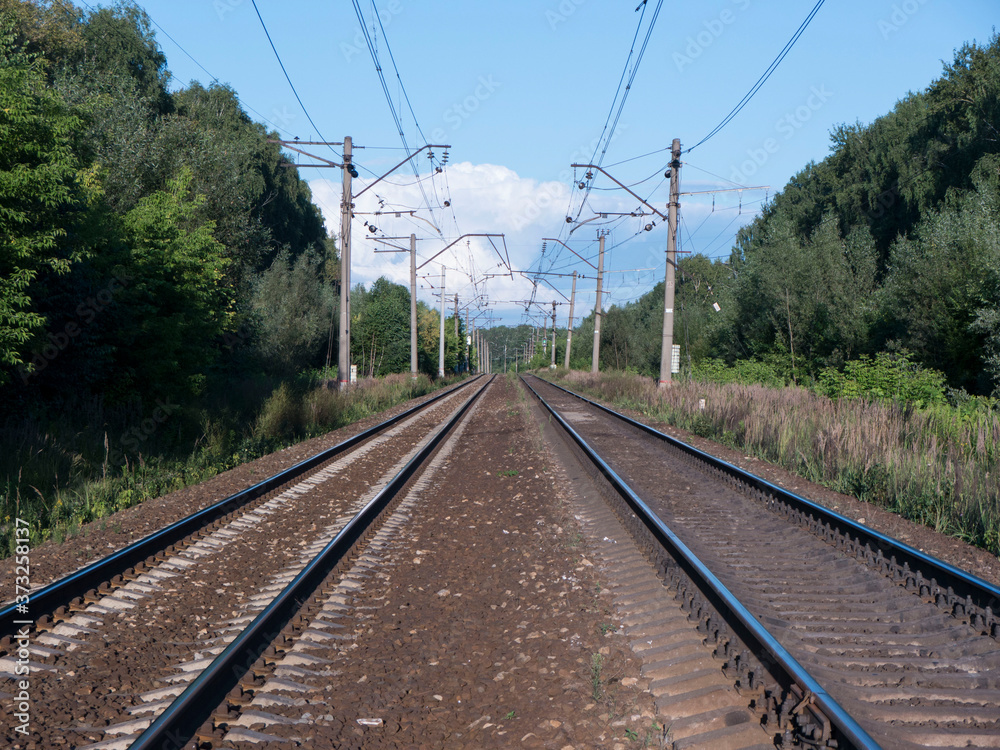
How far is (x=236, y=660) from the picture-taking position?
13.6ft

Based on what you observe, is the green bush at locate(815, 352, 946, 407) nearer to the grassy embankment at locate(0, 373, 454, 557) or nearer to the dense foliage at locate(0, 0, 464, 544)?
the grassy embankment at locate(0, 373, 454, 557)

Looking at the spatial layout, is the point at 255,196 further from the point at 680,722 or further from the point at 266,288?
the point at 680,722

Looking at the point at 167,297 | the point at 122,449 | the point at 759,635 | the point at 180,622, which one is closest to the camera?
the point at 759,635

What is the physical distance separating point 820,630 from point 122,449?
1110cm

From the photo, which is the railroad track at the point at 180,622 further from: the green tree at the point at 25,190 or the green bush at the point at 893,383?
the green bush at the point at 893,383

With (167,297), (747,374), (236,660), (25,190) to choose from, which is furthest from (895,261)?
(236,660)

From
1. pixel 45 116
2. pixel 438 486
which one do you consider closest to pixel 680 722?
pixel 438 486

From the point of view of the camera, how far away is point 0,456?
9.23 metres

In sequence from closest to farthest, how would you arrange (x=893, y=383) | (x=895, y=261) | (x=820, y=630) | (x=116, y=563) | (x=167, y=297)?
(x=820, y=630) < (x=116, y=563) < (x=167, y=297) < (x=893, y=383) < (x=895, y=261)

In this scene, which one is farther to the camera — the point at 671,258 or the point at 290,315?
the point at 290,315

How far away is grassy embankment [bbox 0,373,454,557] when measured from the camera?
8406mm

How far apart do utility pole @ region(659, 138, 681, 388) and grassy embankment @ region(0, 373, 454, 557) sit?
41.2 ft

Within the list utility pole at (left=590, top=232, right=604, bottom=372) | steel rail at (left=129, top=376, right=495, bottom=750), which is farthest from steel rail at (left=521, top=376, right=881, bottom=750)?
utility pole at (left=590, top=232, right=604, bottom=372)

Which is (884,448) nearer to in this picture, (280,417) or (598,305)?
(280,417)
